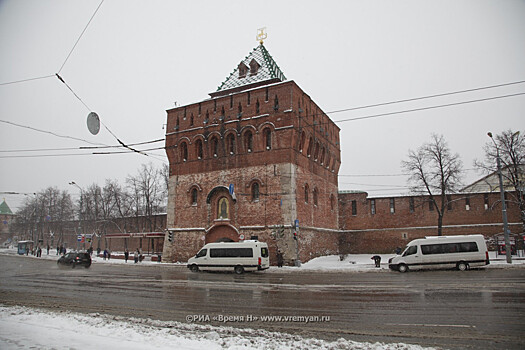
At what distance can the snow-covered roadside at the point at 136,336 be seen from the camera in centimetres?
634

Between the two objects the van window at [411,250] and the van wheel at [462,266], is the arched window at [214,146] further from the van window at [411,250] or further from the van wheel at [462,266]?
the van wheel at [462,266]

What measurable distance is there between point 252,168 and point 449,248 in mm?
15313

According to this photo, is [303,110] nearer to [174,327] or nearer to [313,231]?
[313,231]

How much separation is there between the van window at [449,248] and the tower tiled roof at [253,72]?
1871 centimetres

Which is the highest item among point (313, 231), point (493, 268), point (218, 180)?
point (218, 180)

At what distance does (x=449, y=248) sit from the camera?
69.4 feet

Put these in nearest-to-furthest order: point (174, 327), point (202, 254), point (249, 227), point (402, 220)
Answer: point (174, 327) < point (202, 254) < point (249, 227) < point (402, 220)

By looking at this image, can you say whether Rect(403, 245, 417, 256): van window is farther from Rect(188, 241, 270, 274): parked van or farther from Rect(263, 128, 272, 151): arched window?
Rect(263, 128, 272, 151): arched window

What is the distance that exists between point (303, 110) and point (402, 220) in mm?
15900

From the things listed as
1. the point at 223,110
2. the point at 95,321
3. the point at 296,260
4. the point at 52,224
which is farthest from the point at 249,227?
the point at 52,224

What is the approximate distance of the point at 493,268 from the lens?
21281mm

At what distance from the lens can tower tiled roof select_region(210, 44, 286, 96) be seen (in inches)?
1282

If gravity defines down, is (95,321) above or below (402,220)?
below

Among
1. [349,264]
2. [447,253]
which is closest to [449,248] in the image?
[447,253]
